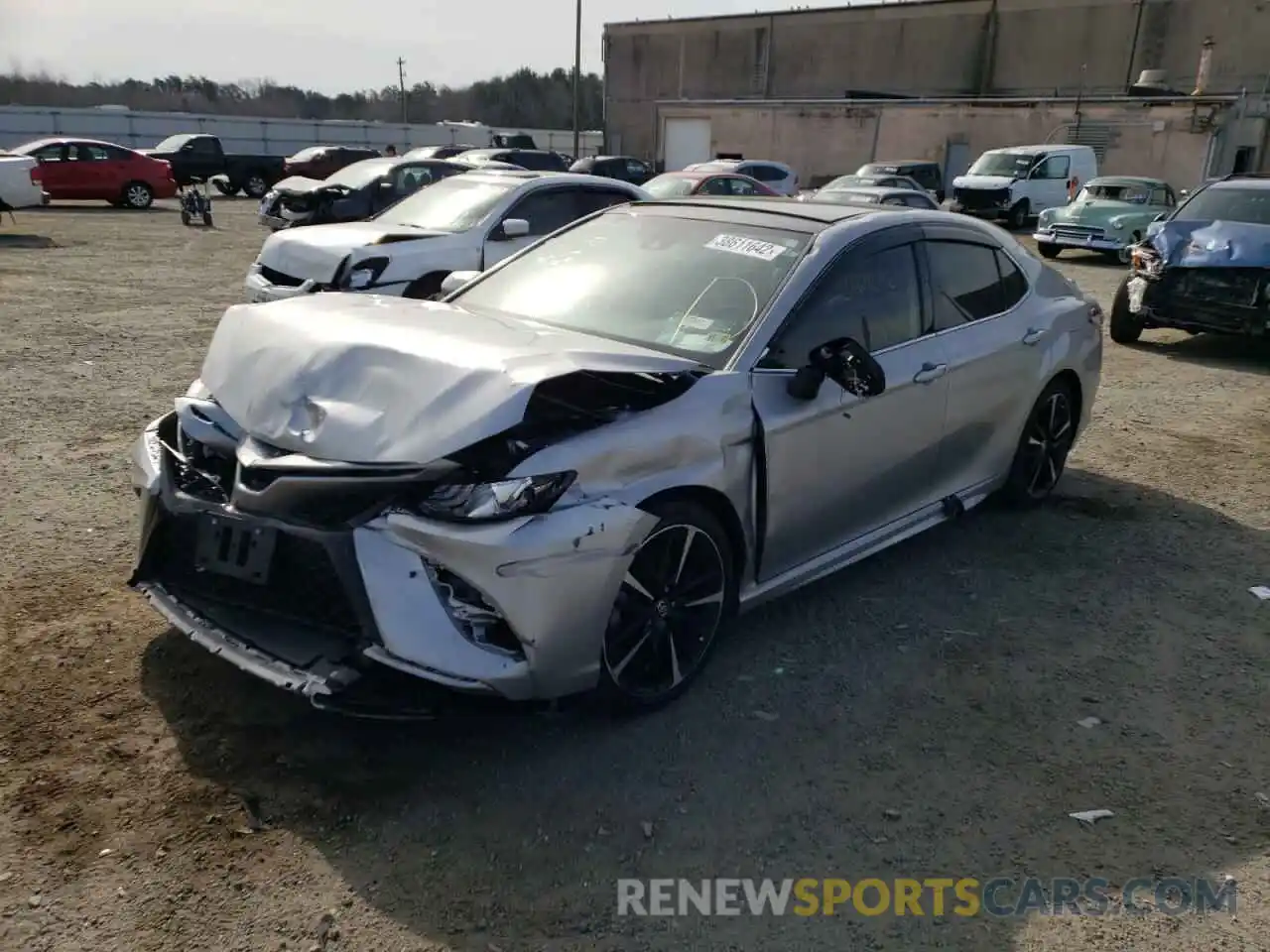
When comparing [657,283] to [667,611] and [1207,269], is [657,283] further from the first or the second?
[1207,269]

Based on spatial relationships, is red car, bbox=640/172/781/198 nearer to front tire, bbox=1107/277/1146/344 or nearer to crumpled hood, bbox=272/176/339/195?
crumpled hood, bbox=272/176/339/195

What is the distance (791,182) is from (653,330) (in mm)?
19719

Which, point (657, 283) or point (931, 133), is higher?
point (931, 133)

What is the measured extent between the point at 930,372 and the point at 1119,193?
17.6 metres

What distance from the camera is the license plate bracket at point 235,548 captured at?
3.03 metres

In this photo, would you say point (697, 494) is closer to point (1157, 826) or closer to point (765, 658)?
point (765, 658)

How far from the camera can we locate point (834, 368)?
3680mm

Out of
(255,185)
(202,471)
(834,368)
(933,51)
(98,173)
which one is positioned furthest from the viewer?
(933,51)

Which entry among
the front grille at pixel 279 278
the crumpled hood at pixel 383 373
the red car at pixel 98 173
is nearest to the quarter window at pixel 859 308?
A: the crumpled hood at pixel 383 373

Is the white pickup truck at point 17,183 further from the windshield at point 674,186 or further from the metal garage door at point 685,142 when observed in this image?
the metal garage door at point 685,142

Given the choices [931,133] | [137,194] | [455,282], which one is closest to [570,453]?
[455,282]

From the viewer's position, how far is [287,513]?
299 centimetres

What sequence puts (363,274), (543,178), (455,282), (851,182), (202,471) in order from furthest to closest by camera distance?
1. (851,182)
2. (543,178)
3. (363,274)
4. (455,282)
5. (202,471)

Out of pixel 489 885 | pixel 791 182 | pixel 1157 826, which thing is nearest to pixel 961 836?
pixel 1157 826
